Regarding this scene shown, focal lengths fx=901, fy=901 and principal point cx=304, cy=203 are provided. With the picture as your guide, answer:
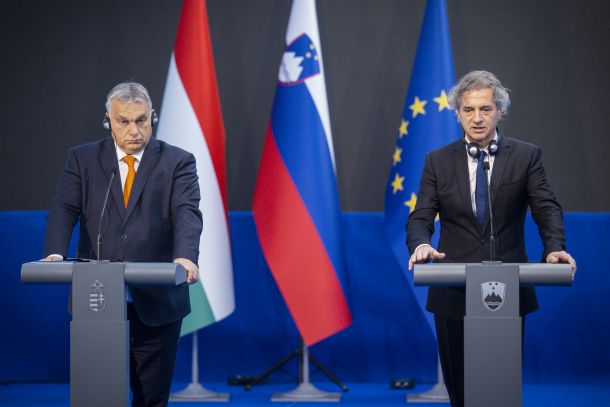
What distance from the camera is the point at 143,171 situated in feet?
10.1

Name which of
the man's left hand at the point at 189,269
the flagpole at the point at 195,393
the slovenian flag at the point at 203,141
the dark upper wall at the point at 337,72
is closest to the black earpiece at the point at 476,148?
the man's left hand at the point at 189,269

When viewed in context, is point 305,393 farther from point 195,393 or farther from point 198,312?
point 198,312

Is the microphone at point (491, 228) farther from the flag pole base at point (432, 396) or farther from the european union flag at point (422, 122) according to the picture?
the flag pole base at point (432, 396)

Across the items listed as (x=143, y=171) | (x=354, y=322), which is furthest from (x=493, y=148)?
(x=354, y=322)

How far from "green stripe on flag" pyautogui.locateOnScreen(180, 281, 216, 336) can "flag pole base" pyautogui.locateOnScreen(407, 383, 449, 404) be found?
1206 millimetres

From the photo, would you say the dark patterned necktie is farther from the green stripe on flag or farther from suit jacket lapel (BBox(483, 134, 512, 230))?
the green stripe on flag

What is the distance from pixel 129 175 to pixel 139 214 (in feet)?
0.49

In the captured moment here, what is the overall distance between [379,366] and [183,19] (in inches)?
93.7

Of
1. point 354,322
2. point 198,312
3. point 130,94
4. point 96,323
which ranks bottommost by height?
point 354,322

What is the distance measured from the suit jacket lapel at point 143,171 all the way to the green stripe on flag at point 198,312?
6.19ft

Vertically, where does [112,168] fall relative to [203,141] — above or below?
below

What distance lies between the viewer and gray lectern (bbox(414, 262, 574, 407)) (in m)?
2.54

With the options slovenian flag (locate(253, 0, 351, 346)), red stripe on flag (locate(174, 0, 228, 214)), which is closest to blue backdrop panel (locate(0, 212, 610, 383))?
slovenian flag (locate(253, 0, 351, 346))

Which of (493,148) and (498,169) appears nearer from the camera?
(493,148)
